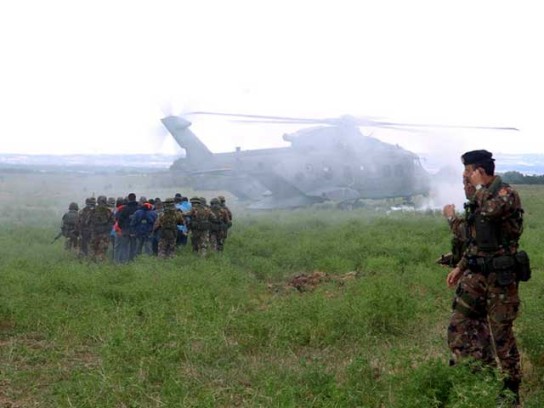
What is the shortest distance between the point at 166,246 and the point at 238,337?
6.42 meters

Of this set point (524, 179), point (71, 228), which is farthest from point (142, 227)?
point (524, 179)

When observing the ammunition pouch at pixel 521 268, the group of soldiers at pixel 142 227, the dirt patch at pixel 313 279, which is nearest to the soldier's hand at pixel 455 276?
the ammunition pouch at pixel 521 268

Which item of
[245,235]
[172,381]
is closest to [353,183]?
[245,235]

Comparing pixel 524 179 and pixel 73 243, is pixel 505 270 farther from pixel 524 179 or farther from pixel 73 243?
pixel 524 179

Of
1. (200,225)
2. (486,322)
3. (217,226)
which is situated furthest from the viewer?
(217,226)

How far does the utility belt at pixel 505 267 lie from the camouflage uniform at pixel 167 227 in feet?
27.9

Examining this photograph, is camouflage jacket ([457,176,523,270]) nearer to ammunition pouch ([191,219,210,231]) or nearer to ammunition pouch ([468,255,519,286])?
ammunition pouch ([468,255,519,286])

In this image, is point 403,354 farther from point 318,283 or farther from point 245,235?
point 245,235

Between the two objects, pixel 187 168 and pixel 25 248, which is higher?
pixel 187 168

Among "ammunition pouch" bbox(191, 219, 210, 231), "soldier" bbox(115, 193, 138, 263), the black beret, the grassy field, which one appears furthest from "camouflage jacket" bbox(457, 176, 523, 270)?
"soldier" bbox(115, 193, 138, 263)

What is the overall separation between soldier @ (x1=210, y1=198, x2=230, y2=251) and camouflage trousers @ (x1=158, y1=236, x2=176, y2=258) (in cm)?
115

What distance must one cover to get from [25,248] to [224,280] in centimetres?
739

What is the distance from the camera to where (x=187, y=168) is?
2770cm

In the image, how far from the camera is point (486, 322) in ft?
17.0
